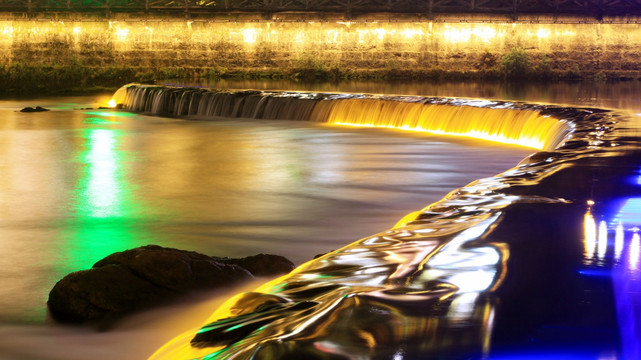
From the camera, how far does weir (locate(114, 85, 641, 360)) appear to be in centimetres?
318

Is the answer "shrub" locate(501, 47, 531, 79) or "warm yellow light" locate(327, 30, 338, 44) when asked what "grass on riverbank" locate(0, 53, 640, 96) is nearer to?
"shrub" locate(501, 47, 531, 79)

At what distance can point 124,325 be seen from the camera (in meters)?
4.68

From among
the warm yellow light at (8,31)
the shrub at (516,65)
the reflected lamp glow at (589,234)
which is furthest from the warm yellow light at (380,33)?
the reflected lamp glow at (589,234)

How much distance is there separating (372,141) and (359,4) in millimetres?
15641

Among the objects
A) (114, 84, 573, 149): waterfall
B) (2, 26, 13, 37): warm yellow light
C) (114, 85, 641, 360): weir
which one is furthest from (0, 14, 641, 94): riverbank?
(114, 85, 641, 360): weir

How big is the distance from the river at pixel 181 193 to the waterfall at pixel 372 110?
50 cm

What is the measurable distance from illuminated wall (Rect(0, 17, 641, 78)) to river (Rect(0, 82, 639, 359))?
11.0 m

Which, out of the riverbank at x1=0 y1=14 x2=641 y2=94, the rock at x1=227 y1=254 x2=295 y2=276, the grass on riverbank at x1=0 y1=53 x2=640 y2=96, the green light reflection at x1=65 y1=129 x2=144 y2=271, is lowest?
the green light reflection at x1=65 y1=129 x2=144 y2=271

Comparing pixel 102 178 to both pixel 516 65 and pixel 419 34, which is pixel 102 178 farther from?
pixel 516 65

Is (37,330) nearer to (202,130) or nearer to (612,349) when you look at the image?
(612,349)

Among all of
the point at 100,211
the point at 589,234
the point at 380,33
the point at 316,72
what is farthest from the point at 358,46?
the point at 589,234

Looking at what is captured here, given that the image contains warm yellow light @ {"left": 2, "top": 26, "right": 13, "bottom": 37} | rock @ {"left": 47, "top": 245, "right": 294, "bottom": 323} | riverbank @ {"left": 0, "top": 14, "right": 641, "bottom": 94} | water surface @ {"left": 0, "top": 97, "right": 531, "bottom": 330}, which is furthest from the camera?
riverbank @ {"left": 0, "top": 14, "right": 641, "bottom": 94}

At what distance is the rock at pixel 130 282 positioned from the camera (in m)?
4.77

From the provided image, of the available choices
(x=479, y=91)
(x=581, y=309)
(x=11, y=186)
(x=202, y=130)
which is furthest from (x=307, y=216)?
(x=479, y=91)
